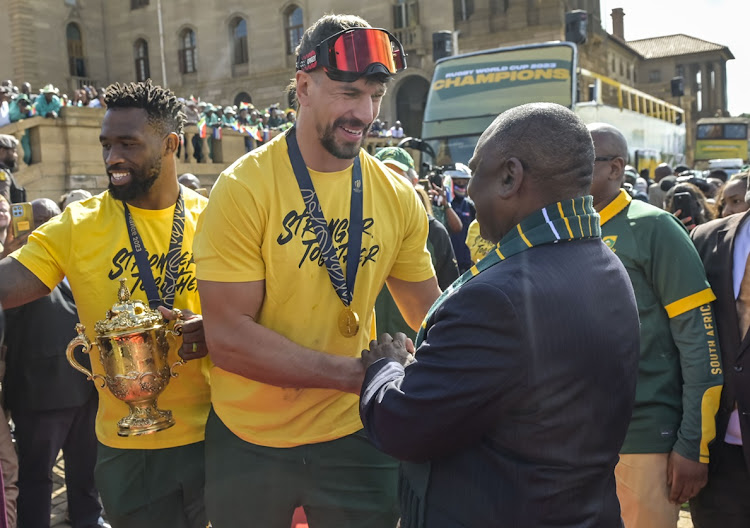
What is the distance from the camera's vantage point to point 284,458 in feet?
7.47

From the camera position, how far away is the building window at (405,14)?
1172 inches

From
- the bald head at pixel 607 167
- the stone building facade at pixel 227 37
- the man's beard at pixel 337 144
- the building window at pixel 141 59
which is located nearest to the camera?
the man's beard at pixel 337 144

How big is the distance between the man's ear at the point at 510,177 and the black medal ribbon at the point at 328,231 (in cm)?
72

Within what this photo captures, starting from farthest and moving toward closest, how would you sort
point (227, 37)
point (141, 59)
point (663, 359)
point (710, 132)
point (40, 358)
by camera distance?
point (141, 59) → point (710, 132) → point (227, 37) → point (40, 358) → point (663, 359)

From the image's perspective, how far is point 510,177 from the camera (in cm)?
169

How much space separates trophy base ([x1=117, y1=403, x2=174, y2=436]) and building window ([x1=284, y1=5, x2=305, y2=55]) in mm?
32515

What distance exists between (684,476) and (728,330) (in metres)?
0.62

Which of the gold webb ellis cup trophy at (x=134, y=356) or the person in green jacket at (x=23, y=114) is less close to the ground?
the person in green jacket at (x=23, y=114)

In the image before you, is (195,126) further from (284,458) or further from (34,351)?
(284,458)

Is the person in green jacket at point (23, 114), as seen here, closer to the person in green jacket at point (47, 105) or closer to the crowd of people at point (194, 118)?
the crowd of people at point (194, 118)

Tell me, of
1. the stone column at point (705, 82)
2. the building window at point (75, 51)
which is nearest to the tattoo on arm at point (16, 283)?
the building window at point (75, 51)

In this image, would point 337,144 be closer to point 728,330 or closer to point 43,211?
point 728,330

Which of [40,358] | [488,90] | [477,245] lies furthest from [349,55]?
[488,90]

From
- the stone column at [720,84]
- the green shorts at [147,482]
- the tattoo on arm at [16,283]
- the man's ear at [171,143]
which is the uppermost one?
the stone column at [720,84]
